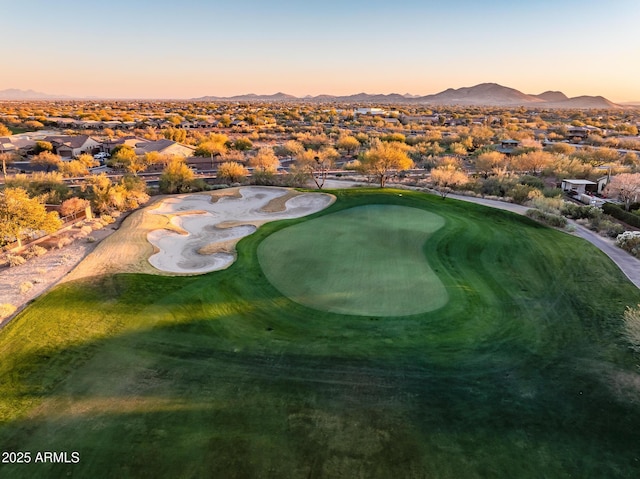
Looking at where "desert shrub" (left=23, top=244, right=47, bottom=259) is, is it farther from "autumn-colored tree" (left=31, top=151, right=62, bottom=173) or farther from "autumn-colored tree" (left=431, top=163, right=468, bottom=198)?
"autumn-colored tree" (left=31, top=151, right=62, bottom=173)

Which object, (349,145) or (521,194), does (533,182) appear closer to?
(521,194)

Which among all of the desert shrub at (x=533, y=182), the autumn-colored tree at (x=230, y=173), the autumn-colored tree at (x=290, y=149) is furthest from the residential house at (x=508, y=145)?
the autumn-colored tree at (x=230, y=173)

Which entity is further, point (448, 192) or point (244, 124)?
point (244, 124)

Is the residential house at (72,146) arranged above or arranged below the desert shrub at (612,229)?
above

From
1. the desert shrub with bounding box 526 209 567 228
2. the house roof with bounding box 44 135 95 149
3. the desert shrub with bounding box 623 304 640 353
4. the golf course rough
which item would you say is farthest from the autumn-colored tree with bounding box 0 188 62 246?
the house roof with bounding box 44 135 95 149

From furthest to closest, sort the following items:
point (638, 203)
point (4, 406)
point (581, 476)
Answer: point (638, 203)
point (4, 406)
point (581, 476)

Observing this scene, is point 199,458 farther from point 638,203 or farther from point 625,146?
point 625,146

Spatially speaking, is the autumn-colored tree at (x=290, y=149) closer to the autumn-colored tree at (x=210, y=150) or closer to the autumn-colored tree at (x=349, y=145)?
the autumn-colored tree at (x=349, y=145)

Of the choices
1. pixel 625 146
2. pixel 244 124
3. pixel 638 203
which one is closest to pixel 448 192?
pixel 638 203
